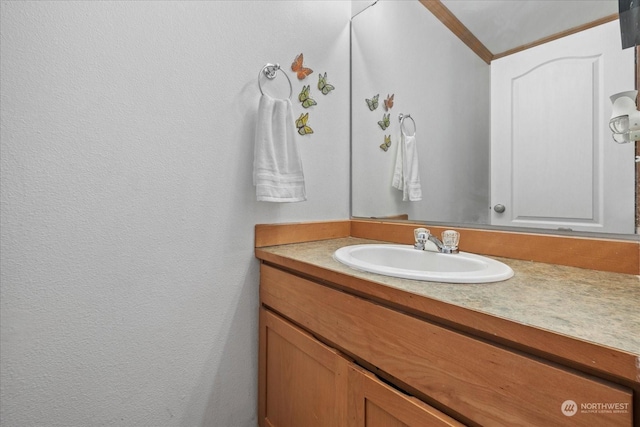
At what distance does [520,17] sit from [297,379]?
1.32m

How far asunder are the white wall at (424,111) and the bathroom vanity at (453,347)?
0.23 m

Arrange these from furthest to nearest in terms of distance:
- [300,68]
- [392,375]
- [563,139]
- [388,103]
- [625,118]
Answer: [388,103], [300,68], [563,139], [625,118], [392,375]

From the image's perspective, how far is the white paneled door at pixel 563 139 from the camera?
2.56 feet

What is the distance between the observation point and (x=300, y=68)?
3.94ft

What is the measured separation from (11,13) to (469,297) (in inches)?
46.8

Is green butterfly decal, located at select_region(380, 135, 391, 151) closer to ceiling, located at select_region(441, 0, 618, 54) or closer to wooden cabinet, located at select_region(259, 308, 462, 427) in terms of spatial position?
ceiling, located at select_region(441, 0, 618, 54)

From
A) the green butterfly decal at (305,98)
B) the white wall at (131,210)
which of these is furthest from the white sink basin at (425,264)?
the green butterfly decal at (305,98)

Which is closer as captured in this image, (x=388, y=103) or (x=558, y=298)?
(x=558, y=298)

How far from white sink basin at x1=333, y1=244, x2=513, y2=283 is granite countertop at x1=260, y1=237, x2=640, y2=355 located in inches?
0.6

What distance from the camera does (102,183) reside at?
801 millimetres

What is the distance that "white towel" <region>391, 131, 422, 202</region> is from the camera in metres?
1.24

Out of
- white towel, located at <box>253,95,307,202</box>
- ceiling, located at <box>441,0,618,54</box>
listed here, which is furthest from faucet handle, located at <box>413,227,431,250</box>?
ceiling, located at <box>441,0,618,54</box>

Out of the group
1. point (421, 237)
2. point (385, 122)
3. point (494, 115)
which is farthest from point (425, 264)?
point (385, 122)

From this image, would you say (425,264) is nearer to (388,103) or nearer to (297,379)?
(297,379)
